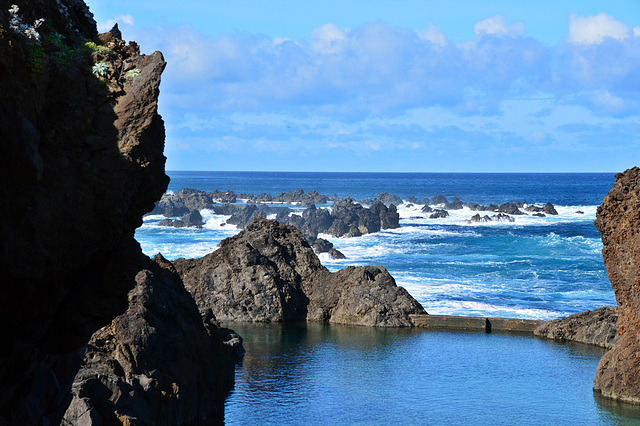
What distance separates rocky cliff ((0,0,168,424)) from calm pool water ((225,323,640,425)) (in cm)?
1061

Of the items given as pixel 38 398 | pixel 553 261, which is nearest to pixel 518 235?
pixel 553 261

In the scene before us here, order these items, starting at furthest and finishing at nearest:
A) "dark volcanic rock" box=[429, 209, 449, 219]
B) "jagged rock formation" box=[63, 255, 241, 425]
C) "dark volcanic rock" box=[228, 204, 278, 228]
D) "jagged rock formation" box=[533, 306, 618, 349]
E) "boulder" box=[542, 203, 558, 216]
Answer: "boulder" box=[542, 203, 558, 216], "dark volcanic rock" box=[429, 209, 449, 219], "dark volcanic rock" box=[228, 204, 278, 228], "jagged rock formation" box=[533, 306, 618, 349], "jagged rock formation" box=[63, 255, 241, 425]

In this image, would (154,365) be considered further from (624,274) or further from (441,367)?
(624,274)

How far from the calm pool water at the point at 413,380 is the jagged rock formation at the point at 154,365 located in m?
1.55

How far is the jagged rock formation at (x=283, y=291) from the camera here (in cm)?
3578

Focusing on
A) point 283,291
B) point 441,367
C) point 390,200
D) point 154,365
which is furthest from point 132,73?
point 390,200

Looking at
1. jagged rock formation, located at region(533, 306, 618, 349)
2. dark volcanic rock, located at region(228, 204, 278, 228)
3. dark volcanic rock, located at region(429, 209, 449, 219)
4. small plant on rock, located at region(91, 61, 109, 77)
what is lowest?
jagged rock formation, located at region(533, 306, 618, 349)

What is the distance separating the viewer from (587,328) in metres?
31.8

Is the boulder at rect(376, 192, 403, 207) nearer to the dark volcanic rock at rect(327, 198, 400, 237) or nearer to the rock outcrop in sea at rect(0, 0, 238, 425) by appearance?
the dark volcanic rock at rect(327, 198, 400, 237)

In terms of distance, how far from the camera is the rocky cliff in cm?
877

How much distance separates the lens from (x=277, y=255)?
128ft

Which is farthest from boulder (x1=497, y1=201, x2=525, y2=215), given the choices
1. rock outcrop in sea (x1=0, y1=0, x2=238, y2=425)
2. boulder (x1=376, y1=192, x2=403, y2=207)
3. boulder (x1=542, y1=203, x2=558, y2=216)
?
rock outcrop in sea (x1=0, y1=0, x2=238, y2=425)

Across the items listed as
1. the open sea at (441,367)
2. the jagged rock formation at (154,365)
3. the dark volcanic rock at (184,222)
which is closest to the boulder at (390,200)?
the dark volcanic rock at (184,222)

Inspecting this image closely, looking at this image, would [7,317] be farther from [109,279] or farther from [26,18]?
[26,18]
